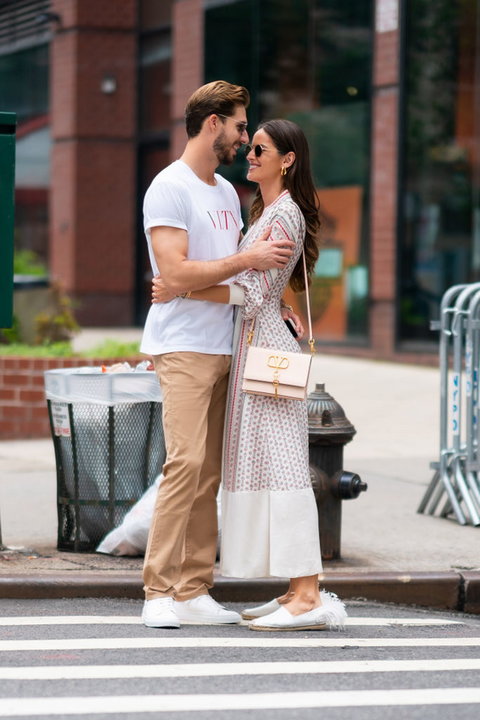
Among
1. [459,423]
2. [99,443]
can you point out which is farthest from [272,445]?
[459,423]

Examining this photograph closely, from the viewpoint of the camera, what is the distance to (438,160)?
15.9 meters

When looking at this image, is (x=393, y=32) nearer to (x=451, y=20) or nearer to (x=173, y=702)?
(x=451, y=20)

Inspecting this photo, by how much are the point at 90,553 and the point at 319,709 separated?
2.50 m

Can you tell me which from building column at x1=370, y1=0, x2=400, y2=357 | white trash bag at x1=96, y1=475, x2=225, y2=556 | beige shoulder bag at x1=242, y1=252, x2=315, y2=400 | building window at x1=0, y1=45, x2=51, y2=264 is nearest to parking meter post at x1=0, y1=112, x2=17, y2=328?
white trash bag at x1=96, y1=475, x2=225, y2=556

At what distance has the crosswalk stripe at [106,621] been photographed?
540 centimetres

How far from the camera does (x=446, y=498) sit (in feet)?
26.2

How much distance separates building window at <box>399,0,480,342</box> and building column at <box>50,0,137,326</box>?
24.6 feet

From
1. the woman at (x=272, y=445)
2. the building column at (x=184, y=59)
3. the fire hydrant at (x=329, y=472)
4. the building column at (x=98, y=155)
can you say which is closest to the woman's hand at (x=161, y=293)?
the woman at (x=272, y=445)

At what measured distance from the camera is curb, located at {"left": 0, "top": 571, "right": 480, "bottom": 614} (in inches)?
232

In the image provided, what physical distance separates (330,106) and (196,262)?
1260 cm

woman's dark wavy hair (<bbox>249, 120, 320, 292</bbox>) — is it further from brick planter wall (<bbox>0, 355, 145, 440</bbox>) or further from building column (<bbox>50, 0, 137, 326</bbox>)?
building column (<bbox>50, 0, 137, 326</bbox>)

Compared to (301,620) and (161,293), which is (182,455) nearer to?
(161,293)

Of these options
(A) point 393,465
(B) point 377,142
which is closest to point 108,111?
(B) point 377,142

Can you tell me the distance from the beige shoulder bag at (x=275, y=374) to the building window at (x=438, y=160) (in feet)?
35.4
